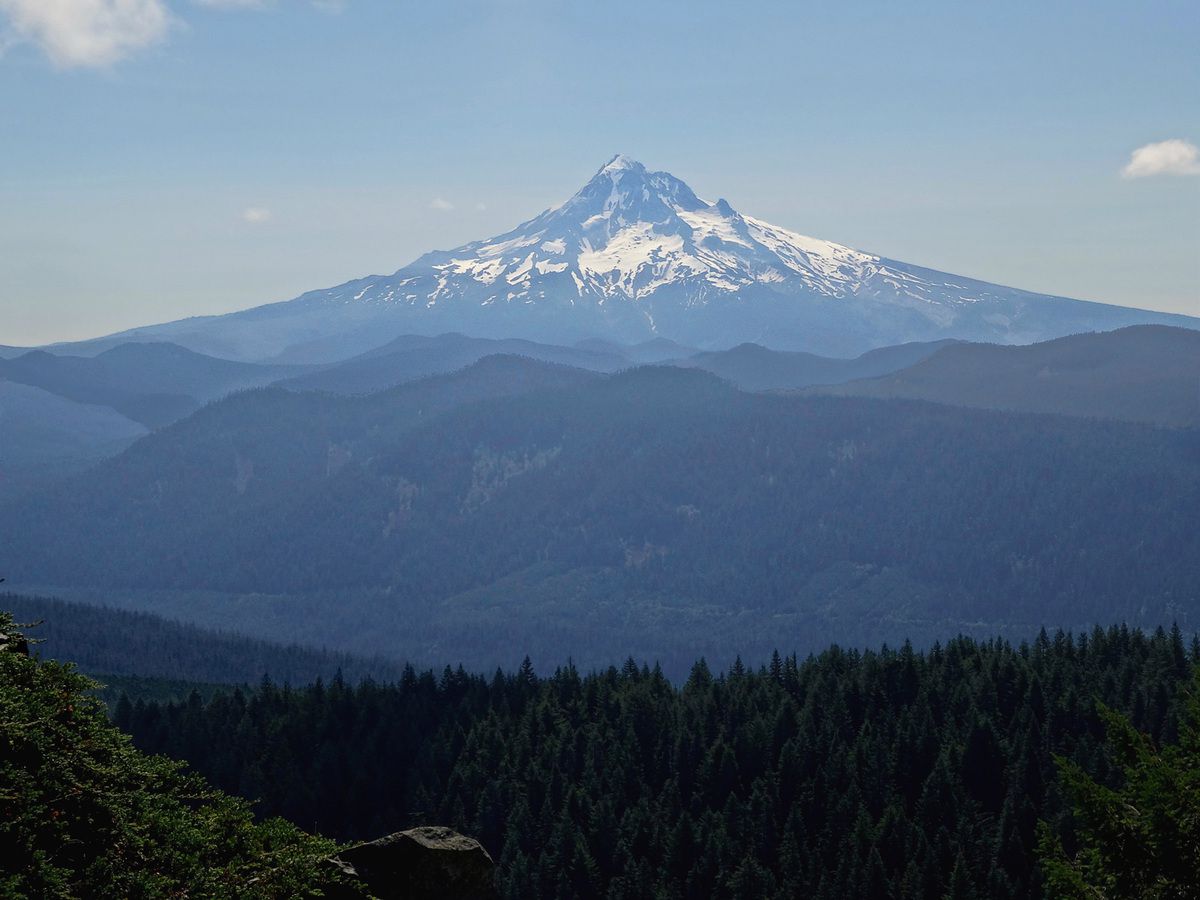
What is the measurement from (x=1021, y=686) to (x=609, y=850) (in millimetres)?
60351

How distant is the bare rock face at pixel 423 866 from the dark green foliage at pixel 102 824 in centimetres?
456

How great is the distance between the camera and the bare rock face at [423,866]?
40.1 meters

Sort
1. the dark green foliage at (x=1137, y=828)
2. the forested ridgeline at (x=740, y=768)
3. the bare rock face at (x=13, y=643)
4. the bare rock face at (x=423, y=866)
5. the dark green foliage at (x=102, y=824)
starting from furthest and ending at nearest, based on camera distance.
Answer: the forested ridgeline at (x=740, y=768) → the dark green foliage at (x=1137, y=828) → the bare rock face at (x=423, y=866) → the bare rock face at (x=13, y=643) → the dark green foliage at (x=102, y=824)

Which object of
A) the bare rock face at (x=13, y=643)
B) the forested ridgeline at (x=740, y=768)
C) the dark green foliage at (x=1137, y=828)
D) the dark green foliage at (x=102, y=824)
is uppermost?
the bare rock face at (x=13, y=643)

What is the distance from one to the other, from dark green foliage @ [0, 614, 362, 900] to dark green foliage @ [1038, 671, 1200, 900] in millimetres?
24934

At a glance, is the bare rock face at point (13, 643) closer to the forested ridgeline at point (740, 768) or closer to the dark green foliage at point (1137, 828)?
the dark green foliage at point (1137, 828)

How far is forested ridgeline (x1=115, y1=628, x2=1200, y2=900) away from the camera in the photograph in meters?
136

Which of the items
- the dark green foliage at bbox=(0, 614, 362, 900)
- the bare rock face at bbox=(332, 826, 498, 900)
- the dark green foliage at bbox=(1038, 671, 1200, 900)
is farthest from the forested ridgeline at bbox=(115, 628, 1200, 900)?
the dark green foliage at bbox=(0, 614, 362, 900)

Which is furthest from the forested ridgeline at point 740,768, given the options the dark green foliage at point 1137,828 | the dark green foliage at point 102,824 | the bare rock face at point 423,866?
the dark green foliage at point 102,824

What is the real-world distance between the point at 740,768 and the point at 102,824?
139599 mm

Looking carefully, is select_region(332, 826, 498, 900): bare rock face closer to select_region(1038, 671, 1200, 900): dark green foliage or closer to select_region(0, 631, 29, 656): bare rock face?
select_region(0, 631, 29, 656): bare rock face

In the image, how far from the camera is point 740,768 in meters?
165

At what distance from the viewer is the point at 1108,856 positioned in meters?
46.4

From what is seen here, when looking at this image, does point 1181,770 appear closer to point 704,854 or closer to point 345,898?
point 345,898
